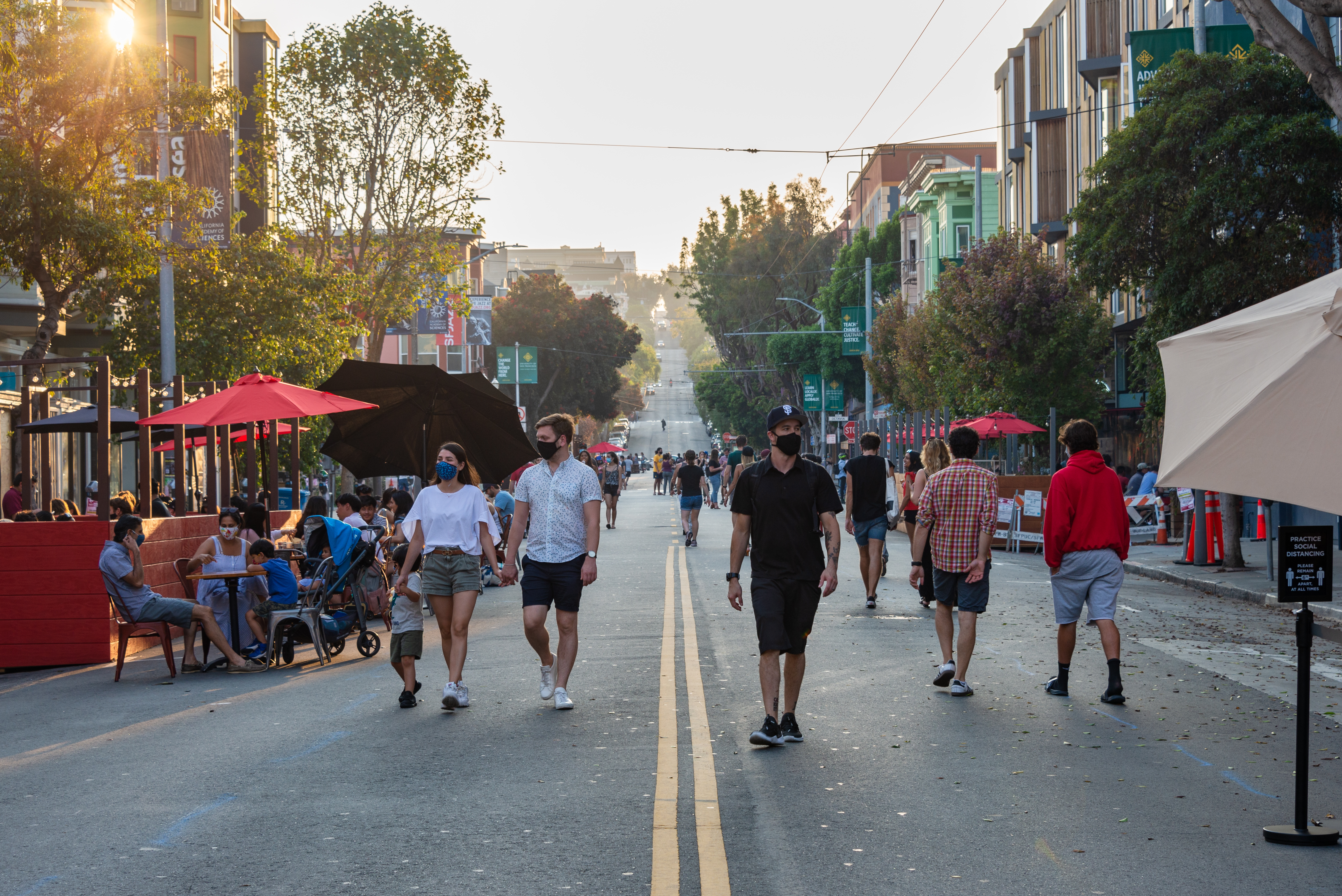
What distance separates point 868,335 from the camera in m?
53.0

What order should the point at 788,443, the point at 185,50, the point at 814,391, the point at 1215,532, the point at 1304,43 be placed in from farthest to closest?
the point at 814,391 → the point at 185,50 → the point at 1215,532 → the point at 1304,43 → the point at 788,443

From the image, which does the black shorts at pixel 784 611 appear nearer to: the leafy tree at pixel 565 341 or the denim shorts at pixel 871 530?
the denim shorts at pixel 871 530

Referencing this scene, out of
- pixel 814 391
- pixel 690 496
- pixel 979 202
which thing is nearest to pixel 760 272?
pixel 814 391

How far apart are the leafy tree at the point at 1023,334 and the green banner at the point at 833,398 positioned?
106ft

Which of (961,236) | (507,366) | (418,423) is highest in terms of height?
(961,236)

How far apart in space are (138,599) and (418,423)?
4.36 meters

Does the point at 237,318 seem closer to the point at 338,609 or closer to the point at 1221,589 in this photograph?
the point at 338,609

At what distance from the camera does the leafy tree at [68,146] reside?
50.7ft

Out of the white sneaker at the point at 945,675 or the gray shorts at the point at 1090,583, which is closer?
the gray shorts at the point at 1090,583

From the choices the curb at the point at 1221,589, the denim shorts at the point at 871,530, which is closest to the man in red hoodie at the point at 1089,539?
the curb at the point at 1221,589

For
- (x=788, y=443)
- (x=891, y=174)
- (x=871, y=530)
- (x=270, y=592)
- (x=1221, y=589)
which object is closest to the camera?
(x=788, y=443)

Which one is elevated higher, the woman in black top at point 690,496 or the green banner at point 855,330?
the green banner at point 855,330

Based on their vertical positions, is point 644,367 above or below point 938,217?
below

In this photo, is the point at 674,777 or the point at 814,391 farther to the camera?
the point at 814,391
